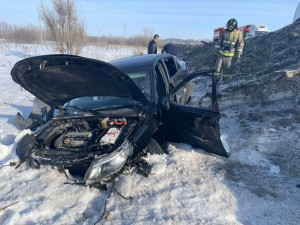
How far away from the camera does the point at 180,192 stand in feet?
10.6

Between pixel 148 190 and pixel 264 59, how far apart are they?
28.7 feet

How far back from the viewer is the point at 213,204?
9.84 feet

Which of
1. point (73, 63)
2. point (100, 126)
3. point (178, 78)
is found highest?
point (73, 63)

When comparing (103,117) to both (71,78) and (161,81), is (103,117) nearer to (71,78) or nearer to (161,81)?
(71,78)

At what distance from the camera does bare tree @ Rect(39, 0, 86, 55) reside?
41.2 feet

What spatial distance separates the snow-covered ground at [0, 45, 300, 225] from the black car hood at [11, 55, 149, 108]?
3.82 feet

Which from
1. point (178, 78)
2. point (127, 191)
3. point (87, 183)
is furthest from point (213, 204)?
point (178, 78)

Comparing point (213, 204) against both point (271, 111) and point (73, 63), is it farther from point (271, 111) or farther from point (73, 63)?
point (271, 111)

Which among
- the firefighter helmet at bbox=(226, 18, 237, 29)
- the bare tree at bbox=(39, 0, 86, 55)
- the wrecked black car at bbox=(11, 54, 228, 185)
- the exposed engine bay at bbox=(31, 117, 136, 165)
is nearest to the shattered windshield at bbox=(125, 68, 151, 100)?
the wrecked black car at bbox=(11, 54, 228, 185)

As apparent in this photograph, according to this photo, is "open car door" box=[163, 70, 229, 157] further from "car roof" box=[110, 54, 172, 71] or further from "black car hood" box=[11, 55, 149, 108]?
"car roof" box=[110, 54, 172, 71]

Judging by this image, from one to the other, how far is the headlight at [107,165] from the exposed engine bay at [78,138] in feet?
0.31

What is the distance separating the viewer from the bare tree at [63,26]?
12.5 m

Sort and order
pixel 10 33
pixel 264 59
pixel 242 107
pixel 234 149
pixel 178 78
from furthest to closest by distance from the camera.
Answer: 1. pixel 10 33
2. pixel 264 59
3. pixel 242 107
4. pixel 178 78
5. pixel 234 149

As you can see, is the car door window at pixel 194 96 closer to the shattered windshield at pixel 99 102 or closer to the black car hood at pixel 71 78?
the black car hood at pixel 71 78
